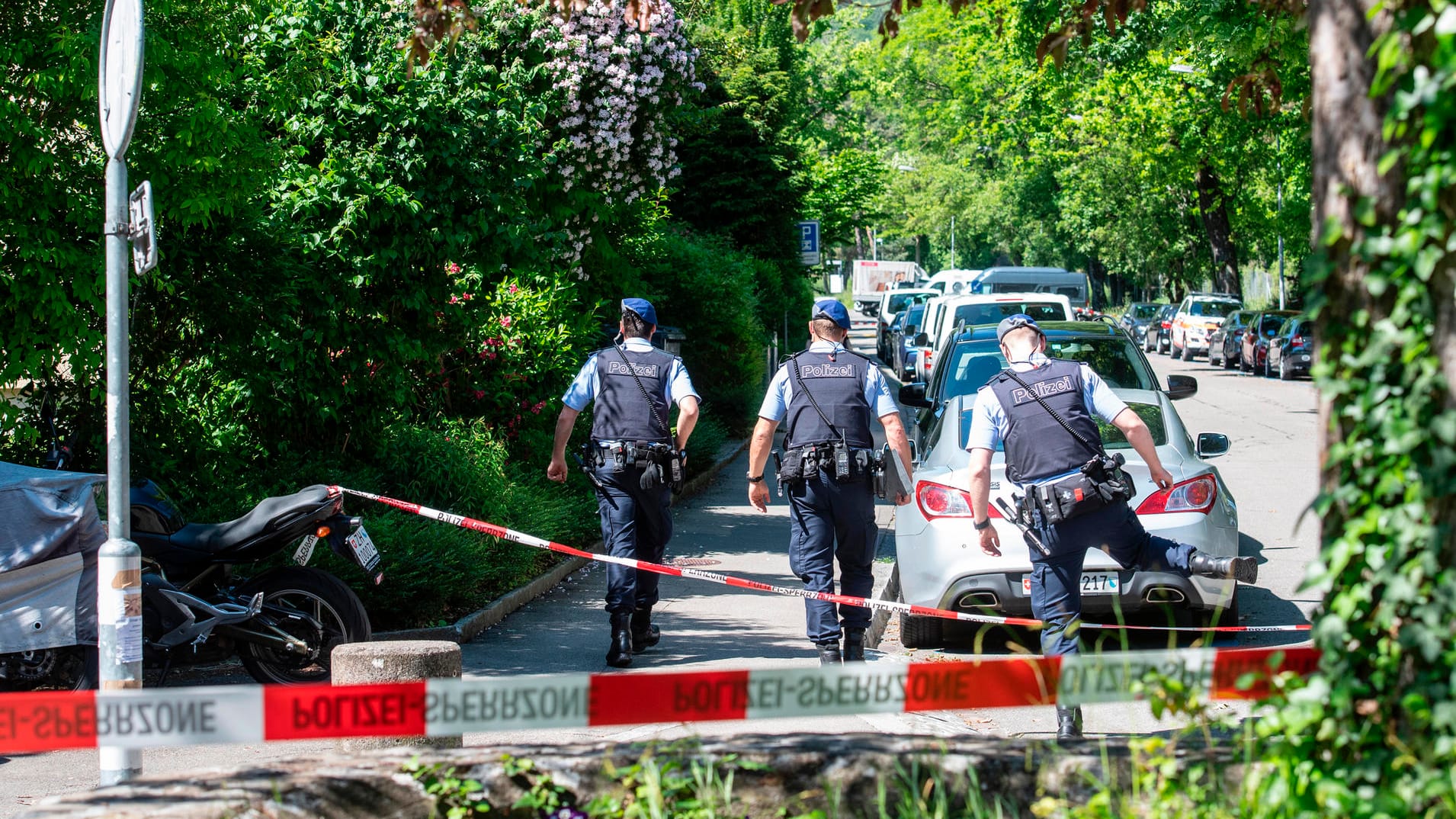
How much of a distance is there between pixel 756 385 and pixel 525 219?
12782 mm

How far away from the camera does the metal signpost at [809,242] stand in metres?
26.7

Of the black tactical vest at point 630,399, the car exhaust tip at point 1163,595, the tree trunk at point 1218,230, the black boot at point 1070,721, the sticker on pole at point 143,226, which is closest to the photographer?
the sticker on pole at point 143,226

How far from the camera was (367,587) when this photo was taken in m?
7.83

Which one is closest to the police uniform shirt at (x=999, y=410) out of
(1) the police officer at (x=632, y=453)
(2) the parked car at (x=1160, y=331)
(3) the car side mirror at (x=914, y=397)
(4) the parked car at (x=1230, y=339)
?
(1) the police officer at (x=632, y=453)

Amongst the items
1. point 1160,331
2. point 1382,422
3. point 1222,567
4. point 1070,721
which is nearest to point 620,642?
point 1070,721

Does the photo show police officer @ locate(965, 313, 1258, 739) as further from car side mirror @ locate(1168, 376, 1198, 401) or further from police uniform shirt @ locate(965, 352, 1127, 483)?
car side mirror @ locate(1168, 376, 1198, 401)

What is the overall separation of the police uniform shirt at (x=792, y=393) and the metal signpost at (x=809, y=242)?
19751 millimetres

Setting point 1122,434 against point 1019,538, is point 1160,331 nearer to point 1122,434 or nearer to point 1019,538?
point 1122,434


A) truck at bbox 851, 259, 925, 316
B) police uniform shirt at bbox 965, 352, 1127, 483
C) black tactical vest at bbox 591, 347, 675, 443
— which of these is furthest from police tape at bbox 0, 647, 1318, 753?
truck at bbox 851, 259, 925, 316

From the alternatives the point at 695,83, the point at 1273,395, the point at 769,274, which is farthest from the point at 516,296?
the point at 1273,395

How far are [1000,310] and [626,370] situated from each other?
575 inches

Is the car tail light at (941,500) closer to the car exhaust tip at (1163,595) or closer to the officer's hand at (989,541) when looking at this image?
the car exhaust tip at (1163,595)

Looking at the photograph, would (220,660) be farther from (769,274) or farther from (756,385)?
(769,274)

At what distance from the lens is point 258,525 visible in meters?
6.61
